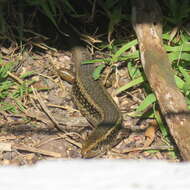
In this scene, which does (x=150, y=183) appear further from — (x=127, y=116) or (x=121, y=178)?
(x=127, y=116)

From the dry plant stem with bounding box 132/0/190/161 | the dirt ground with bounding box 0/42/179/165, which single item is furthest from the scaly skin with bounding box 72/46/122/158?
the dry plant stem with bounding box 132/0/190/161

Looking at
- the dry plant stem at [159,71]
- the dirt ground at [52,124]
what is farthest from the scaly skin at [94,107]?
the dry plant stem at [159,71]

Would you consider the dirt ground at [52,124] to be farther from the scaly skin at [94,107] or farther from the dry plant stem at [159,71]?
the dry plant stem at [159,71]

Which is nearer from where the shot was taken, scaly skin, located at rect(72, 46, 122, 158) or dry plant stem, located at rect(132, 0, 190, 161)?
dry plant stem, located at rect(132, 0, 190, 161)

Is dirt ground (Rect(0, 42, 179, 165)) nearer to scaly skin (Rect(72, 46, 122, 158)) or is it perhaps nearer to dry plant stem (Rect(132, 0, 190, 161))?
scaly skin (Rect(72, 46, 122, 158))

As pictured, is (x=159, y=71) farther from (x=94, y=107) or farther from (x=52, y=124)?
(x=52, y=124)

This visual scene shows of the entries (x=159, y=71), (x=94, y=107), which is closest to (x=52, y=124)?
(x=94, y=107)
